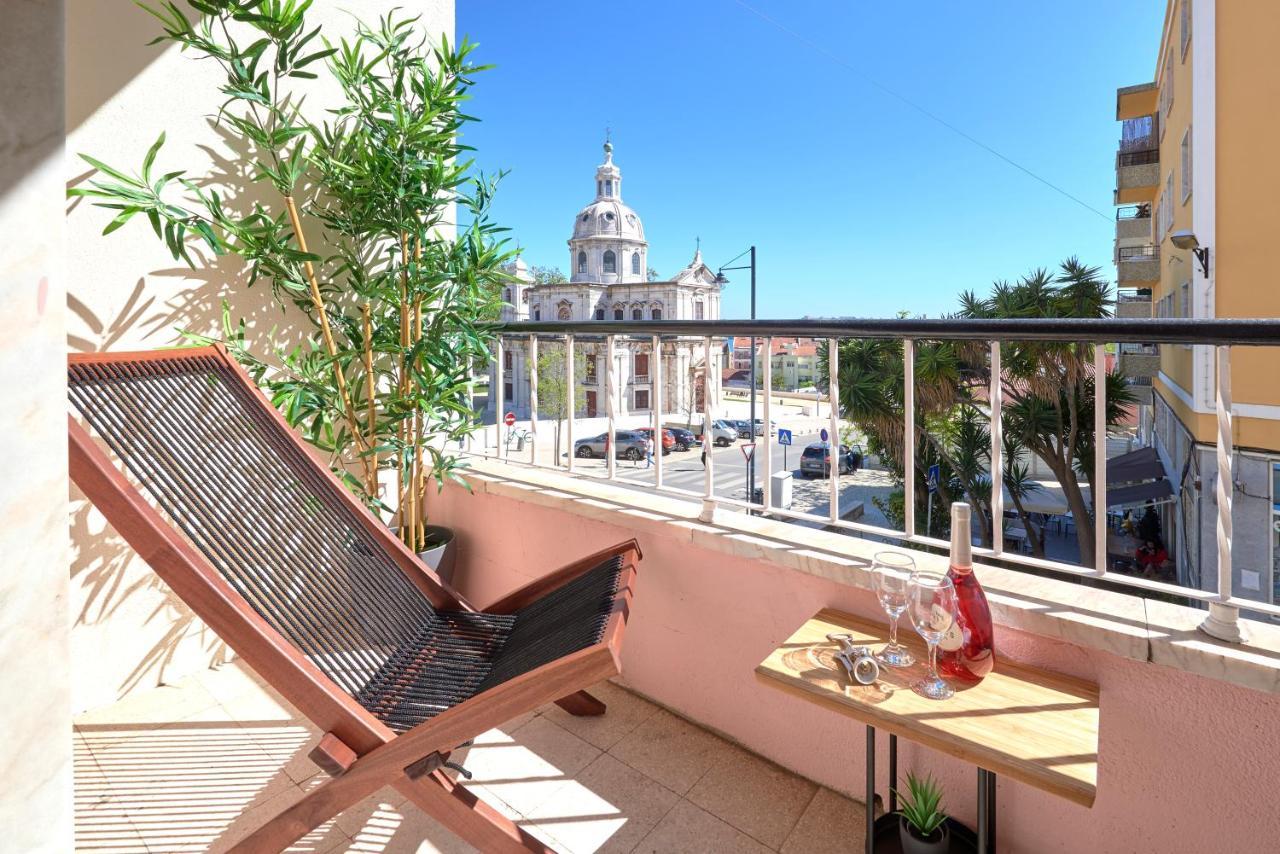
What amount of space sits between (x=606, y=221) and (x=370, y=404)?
37.2 meters

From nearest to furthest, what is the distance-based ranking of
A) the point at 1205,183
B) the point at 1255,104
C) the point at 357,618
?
the point at 357,618 < the point at 1255,104 < the point at 1205,183

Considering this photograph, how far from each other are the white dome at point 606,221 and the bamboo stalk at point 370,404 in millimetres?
36174

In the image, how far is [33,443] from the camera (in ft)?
2.00

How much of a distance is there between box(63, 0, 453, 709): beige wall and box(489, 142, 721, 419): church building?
1139 mm

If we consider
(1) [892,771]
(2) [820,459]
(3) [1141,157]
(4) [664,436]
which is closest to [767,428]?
(1) [892,771]

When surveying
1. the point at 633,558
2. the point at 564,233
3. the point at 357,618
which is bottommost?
the point at 357,618

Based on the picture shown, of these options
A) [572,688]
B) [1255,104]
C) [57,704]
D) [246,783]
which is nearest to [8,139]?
[57,704]

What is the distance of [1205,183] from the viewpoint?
7777mm

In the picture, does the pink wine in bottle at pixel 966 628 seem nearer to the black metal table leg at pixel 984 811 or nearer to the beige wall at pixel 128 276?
the black metal table leg at pixel 984 811

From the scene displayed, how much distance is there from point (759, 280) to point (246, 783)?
27.1 feet

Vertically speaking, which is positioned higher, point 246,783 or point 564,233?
point 564,233

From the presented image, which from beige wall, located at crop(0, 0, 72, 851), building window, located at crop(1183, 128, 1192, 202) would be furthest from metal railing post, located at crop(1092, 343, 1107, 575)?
building window, located at crop(1183, 128, 1192, 202)

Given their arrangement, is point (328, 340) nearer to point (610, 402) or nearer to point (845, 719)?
point (610, 402)

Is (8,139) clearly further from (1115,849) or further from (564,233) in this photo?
(564,233)
